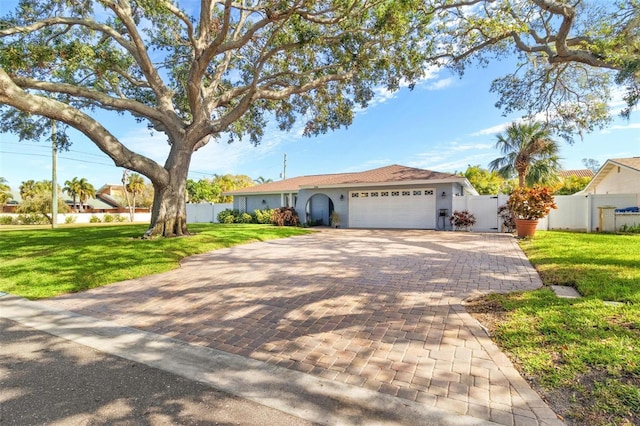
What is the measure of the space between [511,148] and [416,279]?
16626mm

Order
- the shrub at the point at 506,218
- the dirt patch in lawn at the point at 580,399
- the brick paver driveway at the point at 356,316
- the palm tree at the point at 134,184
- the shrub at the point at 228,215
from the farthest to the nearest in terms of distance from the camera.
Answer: the palm tree at the point at 134,184 → the shrub at the point at 228,215 → the shrub at the point at 506,218 → the brick paver driveway at the point at 356,316 → the dirt patch in lawn at the point at 580,399

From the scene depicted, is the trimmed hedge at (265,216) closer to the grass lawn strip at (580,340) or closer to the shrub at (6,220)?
the grass lawn strip at (580,340)

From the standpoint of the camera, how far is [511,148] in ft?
61.5

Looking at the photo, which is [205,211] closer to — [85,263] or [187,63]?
[187,63]

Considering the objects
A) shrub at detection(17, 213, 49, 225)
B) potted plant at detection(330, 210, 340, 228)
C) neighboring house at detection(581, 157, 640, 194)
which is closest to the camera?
neighboring house at detection(581, 157, 640, 194)

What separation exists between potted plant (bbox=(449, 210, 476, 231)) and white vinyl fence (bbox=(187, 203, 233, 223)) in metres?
17.9

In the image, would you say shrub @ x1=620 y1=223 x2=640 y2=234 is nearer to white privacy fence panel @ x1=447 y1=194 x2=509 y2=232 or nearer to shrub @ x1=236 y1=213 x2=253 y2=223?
white privacy fence panel @ x1=447 y1=194 x2=509 y2=232

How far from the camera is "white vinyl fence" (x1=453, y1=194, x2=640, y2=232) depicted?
1384cm

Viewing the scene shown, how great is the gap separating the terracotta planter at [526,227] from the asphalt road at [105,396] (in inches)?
489

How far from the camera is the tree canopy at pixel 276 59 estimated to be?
9148 mm

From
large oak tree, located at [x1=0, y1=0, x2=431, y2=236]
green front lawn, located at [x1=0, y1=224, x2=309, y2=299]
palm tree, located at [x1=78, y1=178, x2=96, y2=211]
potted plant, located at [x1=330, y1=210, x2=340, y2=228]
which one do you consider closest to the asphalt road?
green front lawn, located at [x1=0, y1=224, x2=309, y2=299]

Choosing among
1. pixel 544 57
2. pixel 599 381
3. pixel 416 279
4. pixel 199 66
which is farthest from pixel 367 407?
pixel 544 57

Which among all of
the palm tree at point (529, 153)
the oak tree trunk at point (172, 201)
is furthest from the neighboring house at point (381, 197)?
the oak tree trunk at point (172, 201)

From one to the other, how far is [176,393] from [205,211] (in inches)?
1069
